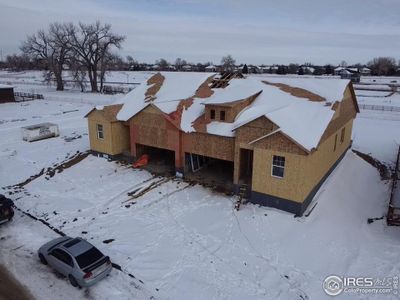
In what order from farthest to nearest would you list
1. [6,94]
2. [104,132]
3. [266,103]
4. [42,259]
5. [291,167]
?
[6,94], [104,132], [266,103], [291,167], [42,259]

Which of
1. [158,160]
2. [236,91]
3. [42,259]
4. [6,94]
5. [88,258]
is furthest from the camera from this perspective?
[6,94]

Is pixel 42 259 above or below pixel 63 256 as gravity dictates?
below

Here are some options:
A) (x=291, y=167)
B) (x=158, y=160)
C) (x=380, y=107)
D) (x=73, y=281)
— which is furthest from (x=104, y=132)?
(x=380, y=107)

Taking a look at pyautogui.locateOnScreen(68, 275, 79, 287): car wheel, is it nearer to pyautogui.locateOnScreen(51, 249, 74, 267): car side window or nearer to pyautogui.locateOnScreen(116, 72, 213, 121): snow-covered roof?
pyautogui.locateOnScreen(51, 249, 74, 267): car side window

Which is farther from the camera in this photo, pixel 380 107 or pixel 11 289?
pixel 380 107

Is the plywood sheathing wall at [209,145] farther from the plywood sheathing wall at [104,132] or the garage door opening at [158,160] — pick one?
the plywood sheathing wall at [104,132]

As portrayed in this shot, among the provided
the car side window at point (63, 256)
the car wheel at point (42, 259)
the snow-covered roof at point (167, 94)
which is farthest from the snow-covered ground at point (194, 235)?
the snow-covered roof at point (167, 94)

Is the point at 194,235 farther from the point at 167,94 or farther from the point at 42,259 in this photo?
the point at 167,94
